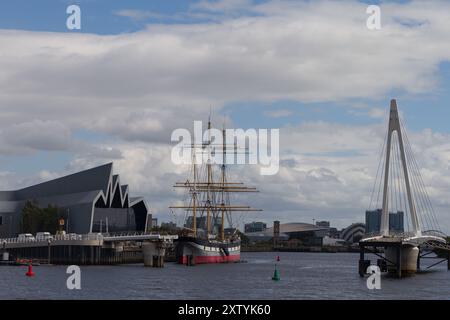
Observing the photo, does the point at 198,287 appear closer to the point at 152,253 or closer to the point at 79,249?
the point at 152,253

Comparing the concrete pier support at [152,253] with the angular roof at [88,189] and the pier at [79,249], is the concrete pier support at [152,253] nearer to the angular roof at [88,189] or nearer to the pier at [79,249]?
the pier at [79,249]

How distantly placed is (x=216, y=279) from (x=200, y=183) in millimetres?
60097

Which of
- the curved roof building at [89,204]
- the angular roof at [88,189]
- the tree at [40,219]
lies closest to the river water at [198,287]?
the curved roof building at [89,204]

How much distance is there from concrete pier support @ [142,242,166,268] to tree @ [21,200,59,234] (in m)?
44.2

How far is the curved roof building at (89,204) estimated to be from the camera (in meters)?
158

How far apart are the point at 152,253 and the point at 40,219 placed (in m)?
48.3

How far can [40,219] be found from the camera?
159 m

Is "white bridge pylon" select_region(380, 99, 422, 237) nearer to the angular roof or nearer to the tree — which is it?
the angular roof

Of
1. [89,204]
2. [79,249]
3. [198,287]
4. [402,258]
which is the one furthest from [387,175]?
[89,204]

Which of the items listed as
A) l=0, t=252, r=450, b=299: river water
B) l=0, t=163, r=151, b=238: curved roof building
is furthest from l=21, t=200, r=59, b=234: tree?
l=0, t=252, r=450, b=299: river water

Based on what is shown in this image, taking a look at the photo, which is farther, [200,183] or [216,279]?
[200,183]
